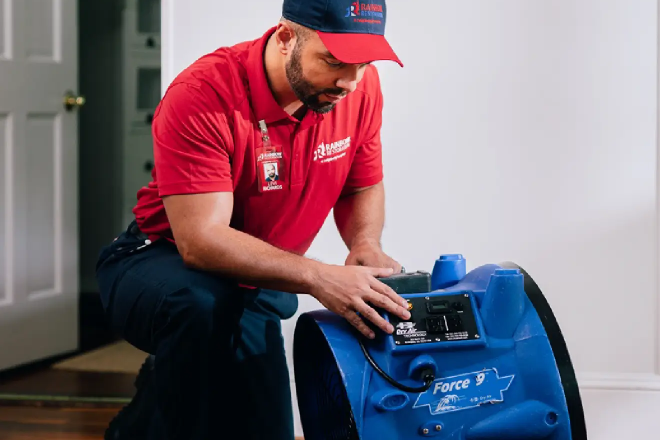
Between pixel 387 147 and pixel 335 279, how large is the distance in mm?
835

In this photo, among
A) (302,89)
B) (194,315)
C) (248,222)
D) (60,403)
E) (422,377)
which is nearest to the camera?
(422,377)

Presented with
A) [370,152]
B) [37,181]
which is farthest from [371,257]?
[37,181]

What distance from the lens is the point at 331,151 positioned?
5.08ft

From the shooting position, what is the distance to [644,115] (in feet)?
6.56

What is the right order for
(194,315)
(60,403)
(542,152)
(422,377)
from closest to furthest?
1. (422,377)
2. (194,315)
3. (542,152)
4. (60,403)

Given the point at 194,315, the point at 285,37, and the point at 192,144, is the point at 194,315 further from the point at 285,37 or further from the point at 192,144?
the point at 285,37

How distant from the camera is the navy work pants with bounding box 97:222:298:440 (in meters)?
1.33

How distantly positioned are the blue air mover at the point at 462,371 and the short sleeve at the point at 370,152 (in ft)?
1.55

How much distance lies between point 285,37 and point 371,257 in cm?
44

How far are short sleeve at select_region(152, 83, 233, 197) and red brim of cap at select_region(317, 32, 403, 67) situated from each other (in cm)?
23

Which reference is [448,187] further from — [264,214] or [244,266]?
[244,266]

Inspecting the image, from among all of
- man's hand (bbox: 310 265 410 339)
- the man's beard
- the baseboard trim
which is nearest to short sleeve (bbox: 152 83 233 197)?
the man's beard

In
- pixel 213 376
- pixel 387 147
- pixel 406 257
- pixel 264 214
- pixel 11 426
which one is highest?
pixel 387 147

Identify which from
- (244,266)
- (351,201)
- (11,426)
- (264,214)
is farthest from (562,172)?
(11,426)
